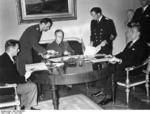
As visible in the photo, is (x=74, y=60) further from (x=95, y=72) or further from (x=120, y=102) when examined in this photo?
(x=120, y=102)

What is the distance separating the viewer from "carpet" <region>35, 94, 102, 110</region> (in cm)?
427

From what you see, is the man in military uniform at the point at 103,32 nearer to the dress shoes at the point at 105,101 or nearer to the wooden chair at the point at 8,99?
the dress shoes at the point at 105,101

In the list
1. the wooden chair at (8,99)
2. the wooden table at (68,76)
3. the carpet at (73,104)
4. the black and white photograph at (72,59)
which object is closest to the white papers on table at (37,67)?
the black and white photograph at (72,59)

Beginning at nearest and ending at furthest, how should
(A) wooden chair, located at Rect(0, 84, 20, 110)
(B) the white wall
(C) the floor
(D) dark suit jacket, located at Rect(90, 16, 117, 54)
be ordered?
(A) wooden chair, located at Rect(0, 84, 20, 110), (C) the floor, (B) the white wall, (D) dark suit jacket, located at Rect(90, 16, 117, 54)

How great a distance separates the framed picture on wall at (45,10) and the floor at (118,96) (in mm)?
1532

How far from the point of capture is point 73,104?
4.44 metres

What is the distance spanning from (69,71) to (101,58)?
2.58ft

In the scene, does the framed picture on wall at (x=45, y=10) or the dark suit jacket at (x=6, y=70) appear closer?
the dark suit jacket at (x=6, y=70)

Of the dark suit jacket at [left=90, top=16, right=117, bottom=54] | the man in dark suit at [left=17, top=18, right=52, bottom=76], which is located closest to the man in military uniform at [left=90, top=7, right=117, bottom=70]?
the dark suit jacket at [left=90, top=16, right=117, bottom=54]

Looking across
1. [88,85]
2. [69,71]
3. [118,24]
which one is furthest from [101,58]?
[118,24]

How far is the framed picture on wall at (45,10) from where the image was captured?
5520 mm

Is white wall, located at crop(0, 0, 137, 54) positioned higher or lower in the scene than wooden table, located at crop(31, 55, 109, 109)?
higher

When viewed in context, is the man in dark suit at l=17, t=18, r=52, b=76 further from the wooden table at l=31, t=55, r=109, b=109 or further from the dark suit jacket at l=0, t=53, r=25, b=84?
the wooden table at l=31, t=55, r=109, b=109

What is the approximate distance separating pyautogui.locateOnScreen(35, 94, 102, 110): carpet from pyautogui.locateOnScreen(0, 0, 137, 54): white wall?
5.50 feet
